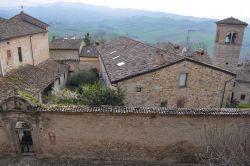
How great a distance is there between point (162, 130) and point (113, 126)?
9.58ft

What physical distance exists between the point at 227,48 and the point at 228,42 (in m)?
0.86

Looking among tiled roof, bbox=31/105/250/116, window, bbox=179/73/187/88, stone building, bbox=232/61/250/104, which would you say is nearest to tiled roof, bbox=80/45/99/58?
window, bbox=179/73/187/88

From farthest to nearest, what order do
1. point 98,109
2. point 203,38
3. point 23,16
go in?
1. point 203,38
2. point 23,16
3. point 98,109

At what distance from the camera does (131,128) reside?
13.1 m

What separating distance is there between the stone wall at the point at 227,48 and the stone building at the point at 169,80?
1069cm

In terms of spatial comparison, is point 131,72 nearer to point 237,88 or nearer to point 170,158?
point 170,158

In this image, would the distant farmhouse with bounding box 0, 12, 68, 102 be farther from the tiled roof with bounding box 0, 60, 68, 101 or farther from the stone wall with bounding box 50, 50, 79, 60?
the stone wall with bounding box 50, 50, 79, 60

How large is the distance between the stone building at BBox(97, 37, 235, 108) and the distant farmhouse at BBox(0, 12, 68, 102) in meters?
7.51

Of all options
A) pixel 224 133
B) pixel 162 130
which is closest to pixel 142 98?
pixel 162 130

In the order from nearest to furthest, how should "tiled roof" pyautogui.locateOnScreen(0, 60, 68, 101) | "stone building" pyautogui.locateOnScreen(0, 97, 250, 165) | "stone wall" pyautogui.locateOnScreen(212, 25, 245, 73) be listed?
"stone building" pyautogui.locateOnScreen(0, 97, 250, 165), "tiled roof" pyautogui.locateOnScreen(0, 60, 68, 101), "stone wall" pyautogui.locateOnScreen(212, 25, 245, 73)

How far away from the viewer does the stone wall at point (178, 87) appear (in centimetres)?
1888

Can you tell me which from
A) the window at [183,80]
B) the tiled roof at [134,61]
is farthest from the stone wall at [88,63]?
the window at [183,80]

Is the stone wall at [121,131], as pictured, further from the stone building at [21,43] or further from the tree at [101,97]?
the stone building at [21,43]

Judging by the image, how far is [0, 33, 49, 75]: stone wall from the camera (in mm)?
20688
